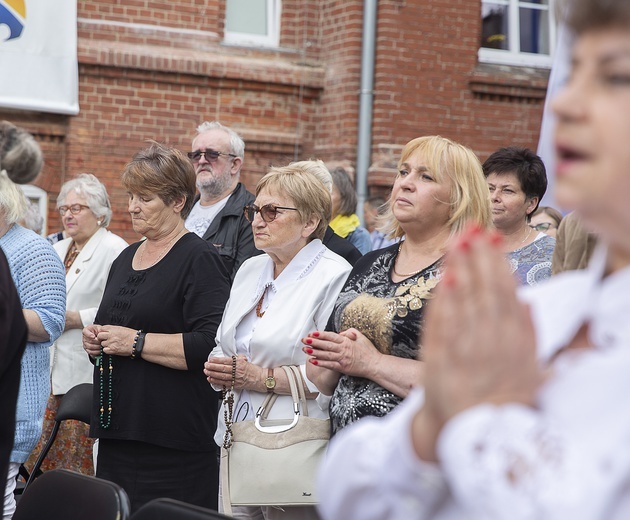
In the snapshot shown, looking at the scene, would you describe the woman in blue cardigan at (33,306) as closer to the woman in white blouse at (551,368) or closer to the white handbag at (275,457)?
the white handbag at (275,457)

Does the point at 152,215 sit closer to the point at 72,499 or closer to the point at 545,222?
the point at 72,499

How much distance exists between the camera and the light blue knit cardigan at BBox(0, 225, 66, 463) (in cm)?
425

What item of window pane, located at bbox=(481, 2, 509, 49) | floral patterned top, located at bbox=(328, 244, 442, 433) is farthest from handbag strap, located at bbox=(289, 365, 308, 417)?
window pane, located at bbox=(481, 2, 509, 49)

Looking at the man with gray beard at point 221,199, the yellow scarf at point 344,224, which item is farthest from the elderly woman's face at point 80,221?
the yellow scarf at point 344,224

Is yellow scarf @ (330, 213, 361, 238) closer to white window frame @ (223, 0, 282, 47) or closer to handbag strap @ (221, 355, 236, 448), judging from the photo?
handbag strap @ (221, 355, 236, 448)

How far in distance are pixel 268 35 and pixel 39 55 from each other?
7.30 ft

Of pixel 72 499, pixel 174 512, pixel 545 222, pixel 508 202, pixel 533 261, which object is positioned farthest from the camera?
pixel 545 222

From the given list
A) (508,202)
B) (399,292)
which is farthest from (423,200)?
(508,202)

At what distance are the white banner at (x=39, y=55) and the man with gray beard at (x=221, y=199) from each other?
2.80 meters

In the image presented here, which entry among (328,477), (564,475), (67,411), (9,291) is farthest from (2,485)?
(67,411)

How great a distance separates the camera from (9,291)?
101 inches

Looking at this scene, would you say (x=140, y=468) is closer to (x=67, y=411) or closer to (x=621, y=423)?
(x=67, y=411)

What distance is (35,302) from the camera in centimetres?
430

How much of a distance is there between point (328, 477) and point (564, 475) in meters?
0.39
